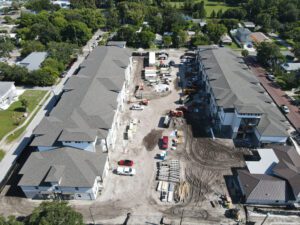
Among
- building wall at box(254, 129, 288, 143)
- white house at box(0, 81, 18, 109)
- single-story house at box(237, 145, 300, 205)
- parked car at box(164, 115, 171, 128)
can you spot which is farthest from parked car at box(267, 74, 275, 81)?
white house at box(0, 81, 18, 109)

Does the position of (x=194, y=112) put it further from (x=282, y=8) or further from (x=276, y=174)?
(x=282, y=8)

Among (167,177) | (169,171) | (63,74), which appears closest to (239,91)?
(169,171)

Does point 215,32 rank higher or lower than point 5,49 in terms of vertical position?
higher

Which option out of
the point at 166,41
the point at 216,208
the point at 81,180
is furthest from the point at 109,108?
the point at 166,41

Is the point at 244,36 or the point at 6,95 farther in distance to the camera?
the point at 244,36

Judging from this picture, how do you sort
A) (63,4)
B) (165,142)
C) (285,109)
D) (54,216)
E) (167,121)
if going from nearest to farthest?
(54,216)
(165,142)
(167,121)
(285,109)
(63,4)

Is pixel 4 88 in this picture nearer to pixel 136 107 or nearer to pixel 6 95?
pixel 6 95

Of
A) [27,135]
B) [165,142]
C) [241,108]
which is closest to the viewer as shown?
[241,108]
